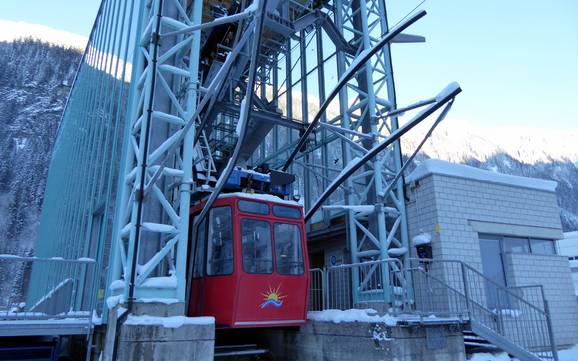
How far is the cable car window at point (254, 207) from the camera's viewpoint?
25.2 feet

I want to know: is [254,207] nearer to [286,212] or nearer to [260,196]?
[260,196]

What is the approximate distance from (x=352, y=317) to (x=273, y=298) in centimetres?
146

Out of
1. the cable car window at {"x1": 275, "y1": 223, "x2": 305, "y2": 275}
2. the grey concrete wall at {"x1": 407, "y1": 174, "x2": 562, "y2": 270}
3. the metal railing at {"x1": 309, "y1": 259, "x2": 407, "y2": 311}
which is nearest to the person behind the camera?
the cable car window at {"x1": 275, "y1": 223, "x2": 305, "y2": 275}

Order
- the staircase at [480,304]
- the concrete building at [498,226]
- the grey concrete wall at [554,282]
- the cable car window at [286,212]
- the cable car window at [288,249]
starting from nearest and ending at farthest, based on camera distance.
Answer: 1. the cable car window at [288,249]
2. the cable car window at [286,212]
3. the staircase at [480,304]
4. the concrete building at [498,226]
5. the grey concrete wall at [554,282]

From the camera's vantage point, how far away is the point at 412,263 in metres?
10.6

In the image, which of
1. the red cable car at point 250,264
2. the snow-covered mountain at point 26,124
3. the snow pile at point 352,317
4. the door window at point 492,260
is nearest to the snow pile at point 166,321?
the red cable car at point 250,264

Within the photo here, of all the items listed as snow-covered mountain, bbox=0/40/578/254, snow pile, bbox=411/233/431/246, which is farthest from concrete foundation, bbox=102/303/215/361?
snow-covered mountain, bbox=0/40/578/254

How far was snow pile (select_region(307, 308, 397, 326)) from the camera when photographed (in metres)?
7.16

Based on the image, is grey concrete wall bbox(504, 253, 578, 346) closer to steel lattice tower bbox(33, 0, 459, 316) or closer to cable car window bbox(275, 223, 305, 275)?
steel lattice tower bbox(33, 0, 459, 316)

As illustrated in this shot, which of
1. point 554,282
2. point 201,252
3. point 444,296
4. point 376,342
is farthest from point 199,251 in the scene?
point 554,282

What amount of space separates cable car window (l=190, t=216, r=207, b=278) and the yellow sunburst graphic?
1276 millimetres

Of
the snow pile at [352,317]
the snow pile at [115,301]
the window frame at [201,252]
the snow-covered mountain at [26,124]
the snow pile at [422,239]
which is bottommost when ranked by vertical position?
the snow pile at [352,317]

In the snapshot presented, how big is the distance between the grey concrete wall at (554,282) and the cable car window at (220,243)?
7.65m

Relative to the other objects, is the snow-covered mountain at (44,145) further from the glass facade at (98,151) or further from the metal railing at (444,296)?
the metal railing at (444,296)
